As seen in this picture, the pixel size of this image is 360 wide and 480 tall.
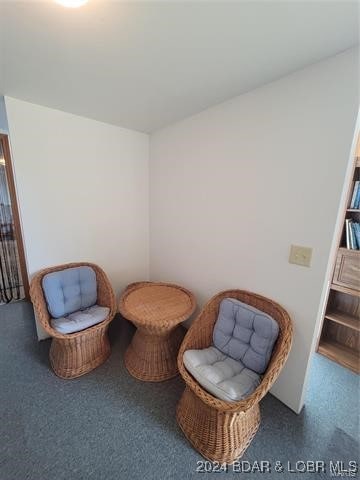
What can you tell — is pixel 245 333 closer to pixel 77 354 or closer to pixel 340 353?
pixel 340 353

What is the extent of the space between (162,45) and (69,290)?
192 centimetres

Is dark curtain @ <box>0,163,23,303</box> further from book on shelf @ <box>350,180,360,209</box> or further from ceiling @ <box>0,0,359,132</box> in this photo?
book on shelf @ <box>350,180,360,209</box>

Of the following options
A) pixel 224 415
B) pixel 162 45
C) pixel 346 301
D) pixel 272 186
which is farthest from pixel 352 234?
pixel 162 45

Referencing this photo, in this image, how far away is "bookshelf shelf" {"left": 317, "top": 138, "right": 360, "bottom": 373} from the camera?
1.71 m

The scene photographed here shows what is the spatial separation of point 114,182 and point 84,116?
668 mm

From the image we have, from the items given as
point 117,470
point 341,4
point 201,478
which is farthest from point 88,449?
point 341,4

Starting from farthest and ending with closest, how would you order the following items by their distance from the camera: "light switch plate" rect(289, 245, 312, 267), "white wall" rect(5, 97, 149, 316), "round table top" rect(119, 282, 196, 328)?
"white wall" rect(5, 97, 149, 316) → "round table top" rect(119, 282, 196, 328) → "light switch plate" rect(289, 245, 312, 267)

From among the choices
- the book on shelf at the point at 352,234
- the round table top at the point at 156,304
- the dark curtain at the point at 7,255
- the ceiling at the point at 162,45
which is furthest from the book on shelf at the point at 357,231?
the dark curtain at the point at 7,255

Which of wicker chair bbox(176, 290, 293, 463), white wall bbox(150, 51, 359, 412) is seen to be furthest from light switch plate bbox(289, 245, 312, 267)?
wicker chair bbox(176, 290, 293, 463)

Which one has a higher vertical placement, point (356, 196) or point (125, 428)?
point (356, 196)

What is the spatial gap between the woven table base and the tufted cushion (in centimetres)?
39

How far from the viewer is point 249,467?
1.13 metres

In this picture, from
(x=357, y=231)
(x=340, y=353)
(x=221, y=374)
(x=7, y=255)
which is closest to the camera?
(x=221, y=374)

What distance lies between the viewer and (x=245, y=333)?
144cm
